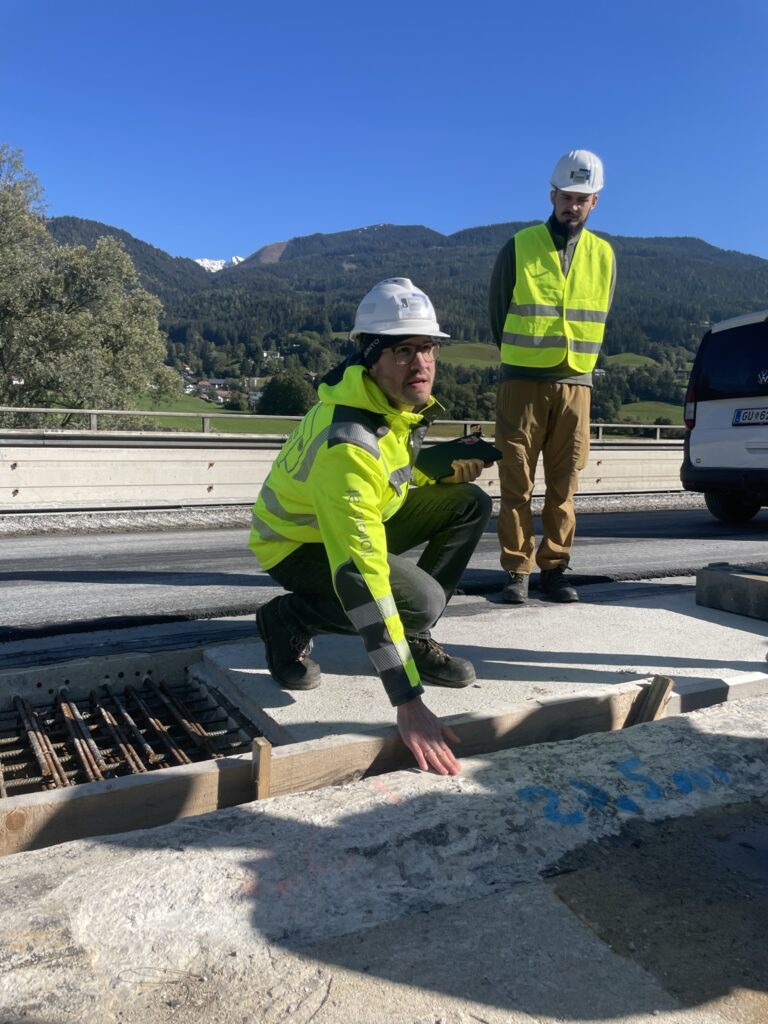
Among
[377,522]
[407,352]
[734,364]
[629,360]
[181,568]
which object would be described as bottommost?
[181,568]

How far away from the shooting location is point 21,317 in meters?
37.2

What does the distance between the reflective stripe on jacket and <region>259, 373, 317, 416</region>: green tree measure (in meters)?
34.4

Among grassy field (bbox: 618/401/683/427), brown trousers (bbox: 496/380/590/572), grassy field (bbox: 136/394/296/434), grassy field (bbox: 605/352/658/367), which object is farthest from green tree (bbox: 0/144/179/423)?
grassy field (bbox: 605/352/658/367)

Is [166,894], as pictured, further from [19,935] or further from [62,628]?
[62,628]

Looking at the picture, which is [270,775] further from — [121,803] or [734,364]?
[734,364]

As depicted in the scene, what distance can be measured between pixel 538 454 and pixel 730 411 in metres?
4.62

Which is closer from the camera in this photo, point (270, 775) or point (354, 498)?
point (270, 775)

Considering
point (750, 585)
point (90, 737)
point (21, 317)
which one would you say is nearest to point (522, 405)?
point (750, 585)

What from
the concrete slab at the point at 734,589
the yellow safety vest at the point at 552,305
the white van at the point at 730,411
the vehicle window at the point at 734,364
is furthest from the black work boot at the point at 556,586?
the vehicle window at the point at 734,364

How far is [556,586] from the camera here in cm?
533

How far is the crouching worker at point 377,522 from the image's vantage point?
2701 millimetres

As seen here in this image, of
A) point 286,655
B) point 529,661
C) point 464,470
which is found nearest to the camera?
point 286,655

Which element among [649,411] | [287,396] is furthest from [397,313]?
[649,411]

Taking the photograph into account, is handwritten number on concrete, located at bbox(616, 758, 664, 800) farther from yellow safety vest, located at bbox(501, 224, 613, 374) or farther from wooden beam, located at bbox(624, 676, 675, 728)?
yellow safety vest, located at bbox(501, 224, 613, 374)
